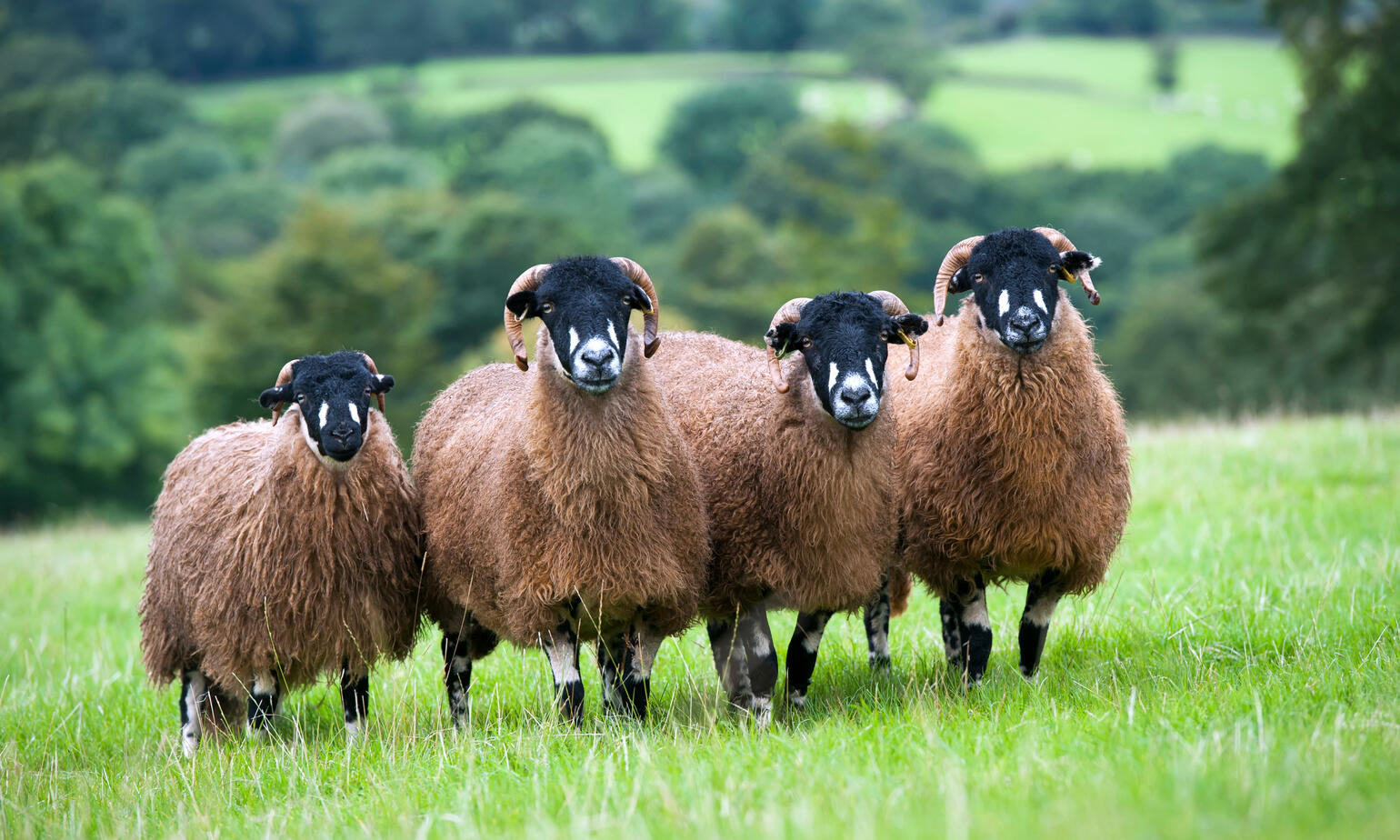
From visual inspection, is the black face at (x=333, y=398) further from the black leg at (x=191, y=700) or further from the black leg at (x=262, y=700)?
the black leg at (x=191, y=700)

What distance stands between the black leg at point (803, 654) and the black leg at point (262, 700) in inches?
132

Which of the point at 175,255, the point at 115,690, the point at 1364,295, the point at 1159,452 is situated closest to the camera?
the point at 115,690

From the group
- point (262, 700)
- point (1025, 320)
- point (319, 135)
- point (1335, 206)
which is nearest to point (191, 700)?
point (262, 700)

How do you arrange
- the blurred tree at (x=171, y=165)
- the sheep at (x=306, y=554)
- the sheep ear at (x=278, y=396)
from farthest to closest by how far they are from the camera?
the blurred tree at (x=171, y=165) < the sheep ear at (x=278, y=396) < the sheep at (x=306, y=554)

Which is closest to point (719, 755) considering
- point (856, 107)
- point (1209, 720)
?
point (1209, 720)

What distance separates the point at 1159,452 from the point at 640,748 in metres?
10.6

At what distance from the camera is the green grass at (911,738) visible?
4684 millimetres

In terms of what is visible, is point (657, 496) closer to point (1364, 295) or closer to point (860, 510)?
point (860, 510)

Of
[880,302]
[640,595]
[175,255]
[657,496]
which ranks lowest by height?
[640,595]

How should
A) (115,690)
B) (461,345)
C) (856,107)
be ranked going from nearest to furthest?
(115,690) → (461,345) → (856,107)

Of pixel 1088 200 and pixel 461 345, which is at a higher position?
pixel 1088 200

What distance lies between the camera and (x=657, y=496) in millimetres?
7355

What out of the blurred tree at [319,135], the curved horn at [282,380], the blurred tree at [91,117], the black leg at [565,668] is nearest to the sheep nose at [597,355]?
the black leg at [565,668]

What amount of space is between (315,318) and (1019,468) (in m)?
44.5
